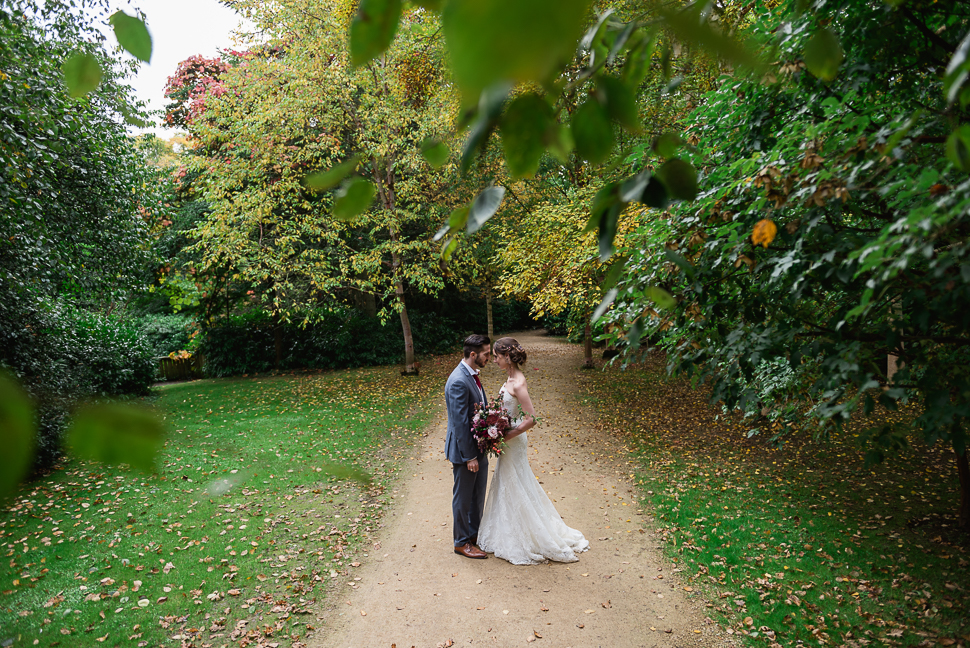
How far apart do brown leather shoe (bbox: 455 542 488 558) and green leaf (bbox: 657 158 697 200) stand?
5.23 meters

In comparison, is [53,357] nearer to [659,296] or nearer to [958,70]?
[659,296]

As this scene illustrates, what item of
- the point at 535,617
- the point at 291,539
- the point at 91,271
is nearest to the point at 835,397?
the point at 535,617

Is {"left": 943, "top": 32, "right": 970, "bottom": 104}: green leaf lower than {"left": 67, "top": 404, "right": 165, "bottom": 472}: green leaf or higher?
higher

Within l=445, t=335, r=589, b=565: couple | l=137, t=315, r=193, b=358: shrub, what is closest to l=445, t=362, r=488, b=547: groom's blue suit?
l=445, t=335, r=589, b=565: couple

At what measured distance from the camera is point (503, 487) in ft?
17.9

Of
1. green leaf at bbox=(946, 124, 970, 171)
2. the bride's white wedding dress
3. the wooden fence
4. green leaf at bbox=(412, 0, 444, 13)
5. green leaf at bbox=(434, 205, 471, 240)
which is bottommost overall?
the bride's white wedding dress

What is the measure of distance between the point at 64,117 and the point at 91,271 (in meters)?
3.28

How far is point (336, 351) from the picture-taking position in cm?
1814

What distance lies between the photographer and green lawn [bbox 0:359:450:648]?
14.4 feet

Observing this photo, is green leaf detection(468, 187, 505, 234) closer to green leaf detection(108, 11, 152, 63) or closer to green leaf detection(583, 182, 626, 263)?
green leaf detection(583, 182, 626, 263)

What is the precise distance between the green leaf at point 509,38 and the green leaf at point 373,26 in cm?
36

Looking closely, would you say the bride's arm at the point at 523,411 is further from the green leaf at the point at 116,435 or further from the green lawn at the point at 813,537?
the green leaf at the point at 116,435

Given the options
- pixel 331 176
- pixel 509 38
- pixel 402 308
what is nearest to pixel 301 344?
pixel 402 308

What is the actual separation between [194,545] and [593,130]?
21.4 ft
